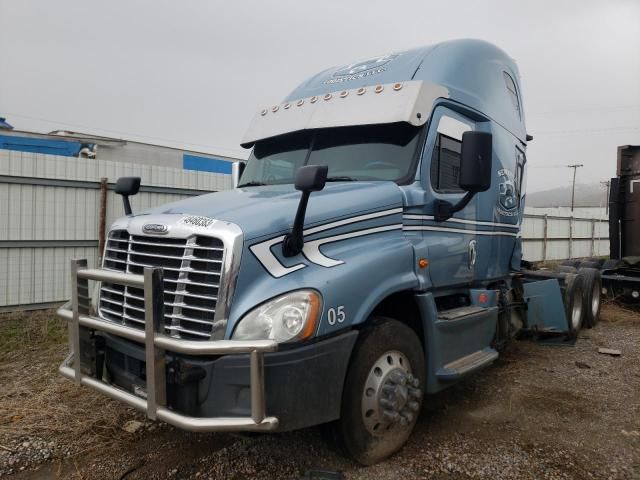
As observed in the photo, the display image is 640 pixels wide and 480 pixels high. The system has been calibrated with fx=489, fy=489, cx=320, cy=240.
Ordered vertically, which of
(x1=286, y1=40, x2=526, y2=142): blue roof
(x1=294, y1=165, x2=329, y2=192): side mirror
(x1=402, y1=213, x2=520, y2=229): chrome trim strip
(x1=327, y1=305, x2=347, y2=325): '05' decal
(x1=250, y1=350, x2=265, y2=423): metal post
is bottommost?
(x1=250, y1=350, x2=265, y2=423): metal post

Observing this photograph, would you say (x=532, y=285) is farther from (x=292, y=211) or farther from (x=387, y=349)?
(x=292, y=211)

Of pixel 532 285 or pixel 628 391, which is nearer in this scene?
pixel 628 391

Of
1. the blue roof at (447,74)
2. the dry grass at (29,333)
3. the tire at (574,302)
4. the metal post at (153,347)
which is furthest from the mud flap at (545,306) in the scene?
the dry grass at (29,333)

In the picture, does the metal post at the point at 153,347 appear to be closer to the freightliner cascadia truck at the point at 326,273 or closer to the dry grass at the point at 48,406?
the freightliner cascadia truck at the point at 326,273

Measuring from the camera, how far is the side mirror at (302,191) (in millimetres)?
2777

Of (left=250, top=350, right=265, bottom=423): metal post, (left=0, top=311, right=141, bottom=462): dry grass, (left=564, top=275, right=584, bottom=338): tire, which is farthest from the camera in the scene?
(left=564, top=275, right=584, bottom=338): tire

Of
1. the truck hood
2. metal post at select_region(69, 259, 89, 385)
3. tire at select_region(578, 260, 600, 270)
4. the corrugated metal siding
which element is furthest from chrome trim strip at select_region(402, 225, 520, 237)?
the corrugated metal siding

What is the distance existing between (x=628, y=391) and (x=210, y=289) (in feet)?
14.7

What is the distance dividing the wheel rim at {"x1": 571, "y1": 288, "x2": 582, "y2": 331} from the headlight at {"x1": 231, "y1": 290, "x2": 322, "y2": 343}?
18.2 ft

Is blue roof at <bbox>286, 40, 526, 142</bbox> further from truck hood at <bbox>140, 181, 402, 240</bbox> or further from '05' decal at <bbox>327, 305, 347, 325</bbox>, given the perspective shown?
'05' decal at <bbox>327, 305, 347, 325</bbox>

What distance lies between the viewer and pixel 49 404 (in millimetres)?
4426

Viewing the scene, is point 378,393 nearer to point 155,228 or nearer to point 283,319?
point 283,319

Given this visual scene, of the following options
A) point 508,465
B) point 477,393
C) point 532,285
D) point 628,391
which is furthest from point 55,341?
point 628,391

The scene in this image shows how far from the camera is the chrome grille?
2771 mm
